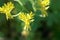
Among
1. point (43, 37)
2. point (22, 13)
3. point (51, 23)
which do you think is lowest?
point (43, 37)

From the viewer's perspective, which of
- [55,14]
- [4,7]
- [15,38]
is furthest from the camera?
[15,38]

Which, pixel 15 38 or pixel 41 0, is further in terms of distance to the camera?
pixel 15 38

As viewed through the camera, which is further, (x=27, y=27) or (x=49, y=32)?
(x=49, y=32)

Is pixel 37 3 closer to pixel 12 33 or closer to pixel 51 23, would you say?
pixel 51 23

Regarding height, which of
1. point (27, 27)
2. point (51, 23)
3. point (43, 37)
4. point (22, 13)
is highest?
point (22, 13)

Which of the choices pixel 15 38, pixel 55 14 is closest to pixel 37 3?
pixel 55 14

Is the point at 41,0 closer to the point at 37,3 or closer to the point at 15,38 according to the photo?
the point at 37,3

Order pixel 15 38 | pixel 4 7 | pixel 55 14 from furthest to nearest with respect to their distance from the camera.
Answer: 1. pixel 15 38
2. pixel 55 14
3. pixel 4 7

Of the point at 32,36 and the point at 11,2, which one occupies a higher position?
the point at 11,2

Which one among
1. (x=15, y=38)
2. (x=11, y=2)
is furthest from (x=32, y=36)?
(x=11, y=2)
